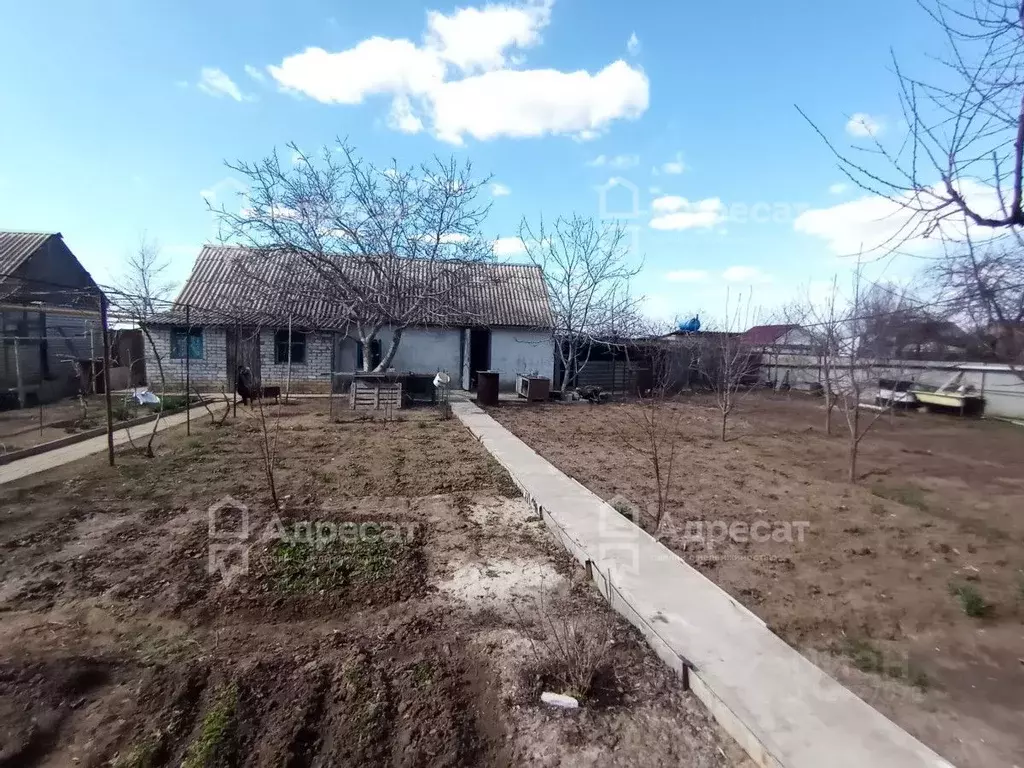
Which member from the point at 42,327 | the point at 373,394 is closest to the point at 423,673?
the point at 373,394

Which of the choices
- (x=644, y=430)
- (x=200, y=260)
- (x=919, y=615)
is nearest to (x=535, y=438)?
(x=644, y=430)

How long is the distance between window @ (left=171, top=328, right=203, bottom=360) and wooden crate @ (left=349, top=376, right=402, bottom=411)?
7.39 meters

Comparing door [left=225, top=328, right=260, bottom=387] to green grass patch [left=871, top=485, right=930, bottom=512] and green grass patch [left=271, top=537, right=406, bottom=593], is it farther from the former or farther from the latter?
green grass patch [left=871, top=485, right=930, bottom=512]

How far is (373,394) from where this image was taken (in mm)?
12578

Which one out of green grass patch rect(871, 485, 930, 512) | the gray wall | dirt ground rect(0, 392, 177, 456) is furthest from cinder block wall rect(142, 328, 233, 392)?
green grass patch rect(871, 485, 930, 512)

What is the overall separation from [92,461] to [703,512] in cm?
813

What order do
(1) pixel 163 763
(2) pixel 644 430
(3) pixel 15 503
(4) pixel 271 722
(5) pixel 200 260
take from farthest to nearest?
(5) pixel 200 260 < (2) pixel 644 430 < (3) pixel 15 503 < (4) pixel 271 722 < (1) pixel 163 763

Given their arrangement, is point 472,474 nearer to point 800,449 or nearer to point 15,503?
point 15,503

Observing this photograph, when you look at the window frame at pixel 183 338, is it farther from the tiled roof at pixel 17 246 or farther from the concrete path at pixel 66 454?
the concrete path at pixel 66 454

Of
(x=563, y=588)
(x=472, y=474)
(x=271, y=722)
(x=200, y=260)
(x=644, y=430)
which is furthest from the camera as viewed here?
(x=200, y=260)

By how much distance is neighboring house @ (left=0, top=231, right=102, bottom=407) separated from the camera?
11.8 m

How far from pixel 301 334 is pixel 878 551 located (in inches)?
652

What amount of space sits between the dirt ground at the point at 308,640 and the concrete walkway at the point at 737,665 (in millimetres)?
144

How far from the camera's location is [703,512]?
5.71m
